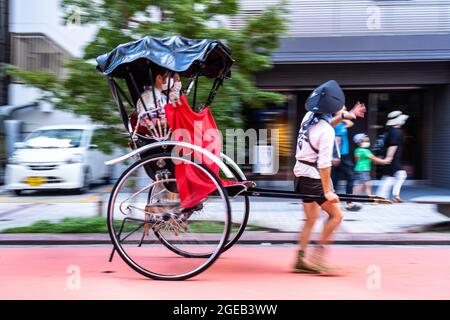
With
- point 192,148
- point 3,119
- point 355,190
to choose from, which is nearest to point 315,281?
point 192,148

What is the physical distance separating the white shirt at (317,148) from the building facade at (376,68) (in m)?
6.29

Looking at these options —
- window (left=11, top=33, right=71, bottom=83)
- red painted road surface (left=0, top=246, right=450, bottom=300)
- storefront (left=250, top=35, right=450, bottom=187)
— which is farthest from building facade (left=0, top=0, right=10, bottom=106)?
red painted road surface (left=0, top=246, right=450, bottom=300)

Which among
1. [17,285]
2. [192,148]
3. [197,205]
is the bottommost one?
[17,285]

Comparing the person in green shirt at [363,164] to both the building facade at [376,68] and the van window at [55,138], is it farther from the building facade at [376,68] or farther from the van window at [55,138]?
the van window at [55,138]

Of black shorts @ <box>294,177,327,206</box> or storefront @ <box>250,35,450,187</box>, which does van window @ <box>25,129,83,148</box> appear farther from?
black shorts @ <box>294,177,327,206</box>

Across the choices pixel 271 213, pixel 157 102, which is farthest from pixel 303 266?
pixel 271 213

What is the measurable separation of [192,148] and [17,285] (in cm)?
229

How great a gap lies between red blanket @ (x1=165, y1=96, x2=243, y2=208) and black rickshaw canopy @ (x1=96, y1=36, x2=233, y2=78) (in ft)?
1.30

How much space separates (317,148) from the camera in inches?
201

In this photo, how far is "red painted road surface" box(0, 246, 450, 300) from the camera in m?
4.75

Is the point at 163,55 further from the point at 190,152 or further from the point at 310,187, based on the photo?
the point at 310,187

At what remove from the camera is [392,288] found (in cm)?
496

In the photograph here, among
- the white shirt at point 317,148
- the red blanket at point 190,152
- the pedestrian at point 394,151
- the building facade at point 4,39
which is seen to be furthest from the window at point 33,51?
the white shirt at point 317,148
